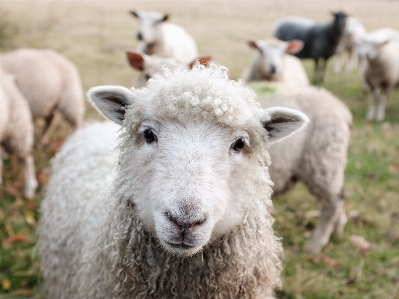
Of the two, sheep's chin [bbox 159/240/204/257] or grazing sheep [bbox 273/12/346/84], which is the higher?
sheep's chin [bbox 159/240/204/257]

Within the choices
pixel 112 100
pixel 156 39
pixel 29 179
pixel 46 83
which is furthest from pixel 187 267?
pixel 156 39

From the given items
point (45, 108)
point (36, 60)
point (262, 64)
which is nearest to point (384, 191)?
point (262, 64)

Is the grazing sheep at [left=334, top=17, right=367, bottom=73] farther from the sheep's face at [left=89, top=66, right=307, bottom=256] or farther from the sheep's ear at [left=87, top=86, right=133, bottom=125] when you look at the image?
the sheep's ear at [left=87, top=86, right=133, bottom=125]

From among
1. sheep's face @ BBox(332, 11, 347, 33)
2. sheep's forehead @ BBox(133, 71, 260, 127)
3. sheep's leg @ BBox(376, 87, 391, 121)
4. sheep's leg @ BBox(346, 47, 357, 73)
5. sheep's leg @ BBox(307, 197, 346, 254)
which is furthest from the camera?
sheep's leg @ BBox(346, 47, 357, 73)

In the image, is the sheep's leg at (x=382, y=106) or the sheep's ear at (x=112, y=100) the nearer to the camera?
the sheep's ear at (x=112, y=100)

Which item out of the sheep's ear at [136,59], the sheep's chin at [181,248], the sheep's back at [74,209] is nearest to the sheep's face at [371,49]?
the sheep's ear at [136,59]

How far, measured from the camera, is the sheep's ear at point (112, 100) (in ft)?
6.27

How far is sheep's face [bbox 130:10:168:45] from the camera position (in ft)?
22.1

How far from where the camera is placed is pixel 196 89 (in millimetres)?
1749

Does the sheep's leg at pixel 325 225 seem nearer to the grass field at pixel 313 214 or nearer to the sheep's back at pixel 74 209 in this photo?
the grass field at pixel 313 214

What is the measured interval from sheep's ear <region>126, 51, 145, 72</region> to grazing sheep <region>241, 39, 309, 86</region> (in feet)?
7.76

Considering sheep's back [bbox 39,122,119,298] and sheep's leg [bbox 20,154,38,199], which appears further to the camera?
sheep's leg [bbox 20,154,38,199]

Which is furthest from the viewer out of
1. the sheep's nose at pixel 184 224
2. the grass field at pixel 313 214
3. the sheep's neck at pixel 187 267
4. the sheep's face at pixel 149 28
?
the sheep's face at pixel 149 28

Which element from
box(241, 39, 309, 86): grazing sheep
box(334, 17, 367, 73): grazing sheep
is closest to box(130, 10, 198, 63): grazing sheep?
box(241, 39, 309, 86): grazing sheep
